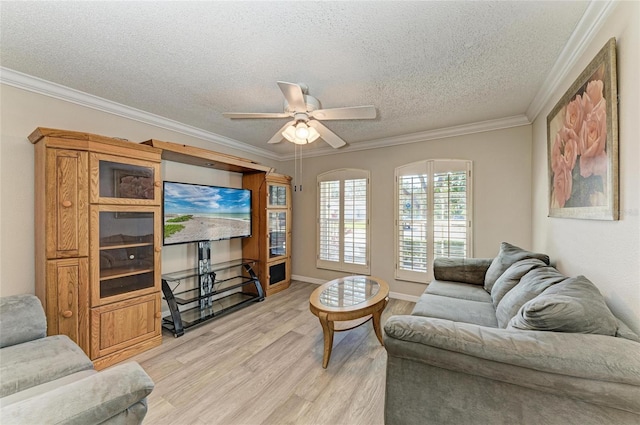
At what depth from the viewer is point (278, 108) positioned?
2.75 meters

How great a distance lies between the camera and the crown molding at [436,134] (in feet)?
10.2

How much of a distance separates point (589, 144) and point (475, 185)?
6.04 feet

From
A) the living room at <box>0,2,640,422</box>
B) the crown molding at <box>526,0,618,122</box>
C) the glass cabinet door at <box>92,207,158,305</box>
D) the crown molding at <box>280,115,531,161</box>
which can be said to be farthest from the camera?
the crown molding at <box>280,115,531,161</box>

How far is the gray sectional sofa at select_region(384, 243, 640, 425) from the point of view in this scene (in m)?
0.98

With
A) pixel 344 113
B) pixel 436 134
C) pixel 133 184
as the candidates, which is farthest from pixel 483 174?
pixel 133 184

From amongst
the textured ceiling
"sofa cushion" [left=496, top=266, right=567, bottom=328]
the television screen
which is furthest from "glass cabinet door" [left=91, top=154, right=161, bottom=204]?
"sofa cushion" [left=496, top=266, right=567, bottom=328]

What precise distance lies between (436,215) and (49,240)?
4.13m

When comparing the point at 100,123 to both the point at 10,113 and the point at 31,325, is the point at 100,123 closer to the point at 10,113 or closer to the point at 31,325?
the point at 10,113

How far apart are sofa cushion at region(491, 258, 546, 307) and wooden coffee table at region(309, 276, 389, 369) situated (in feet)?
3.05

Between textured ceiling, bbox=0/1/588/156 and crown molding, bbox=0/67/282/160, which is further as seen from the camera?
crown molding, bbox=0/67/282/160

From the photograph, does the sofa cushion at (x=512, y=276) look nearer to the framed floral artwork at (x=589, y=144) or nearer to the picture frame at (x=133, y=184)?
the framed floral artwork at (x=589, y=144)

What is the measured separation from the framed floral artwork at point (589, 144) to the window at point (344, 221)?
2.45 meters

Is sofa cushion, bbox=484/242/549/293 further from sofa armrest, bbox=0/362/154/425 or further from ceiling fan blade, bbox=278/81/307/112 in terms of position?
sofa armrest, bbox=0/362/154/425

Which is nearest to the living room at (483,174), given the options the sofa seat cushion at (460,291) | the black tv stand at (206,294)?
the black tv stand at (206,294)
